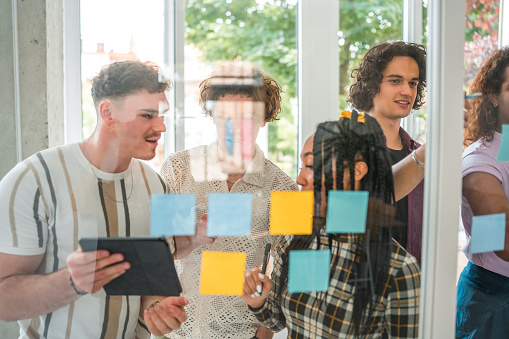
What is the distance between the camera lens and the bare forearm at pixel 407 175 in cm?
131

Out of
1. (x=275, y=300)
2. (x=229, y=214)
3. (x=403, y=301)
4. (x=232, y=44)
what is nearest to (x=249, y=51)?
(x=232, y=44)

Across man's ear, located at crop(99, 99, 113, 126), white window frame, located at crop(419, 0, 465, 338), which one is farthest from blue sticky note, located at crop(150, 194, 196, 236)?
white window frame, located at crop(419, 0, 465, 338)

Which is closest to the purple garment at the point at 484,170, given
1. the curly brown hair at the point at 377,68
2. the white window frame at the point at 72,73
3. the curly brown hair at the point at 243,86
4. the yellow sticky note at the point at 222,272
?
the curly brown hair at the point at 377,68

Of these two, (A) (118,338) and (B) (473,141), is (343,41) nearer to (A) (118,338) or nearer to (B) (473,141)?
(B) (473,141)

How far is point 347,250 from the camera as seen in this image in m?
1.27

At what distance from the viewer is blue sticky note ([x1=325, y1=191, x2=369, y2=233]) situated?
1251 mm

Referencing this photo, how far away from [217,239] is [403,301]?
1.83ft

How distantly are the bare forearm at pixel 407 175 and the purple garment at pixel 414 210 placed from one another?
0.7 inches

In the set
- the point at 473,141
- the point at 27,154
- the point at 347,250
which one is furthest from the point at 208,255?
the point at 473,141

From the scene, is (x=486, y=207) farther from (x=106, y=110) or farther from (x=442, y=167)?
(x=106, y=110)

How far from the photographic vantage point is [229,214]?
1198mm

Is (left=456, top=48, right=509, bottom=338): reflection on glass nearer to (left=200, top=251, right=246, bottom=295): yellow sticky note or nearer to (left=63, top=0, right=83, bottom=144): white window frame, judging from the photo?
(left=200, top=251, right=246, bottom=295): yellow sticky note

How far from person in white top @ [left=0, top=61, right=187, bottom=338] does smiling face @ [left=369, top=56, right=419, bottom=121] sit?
2.16 ft

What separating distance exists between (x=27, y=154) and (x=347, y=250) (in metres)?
0.91
